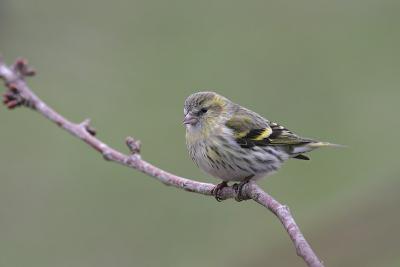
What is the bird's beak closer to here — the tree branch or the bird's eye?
the bird's eye

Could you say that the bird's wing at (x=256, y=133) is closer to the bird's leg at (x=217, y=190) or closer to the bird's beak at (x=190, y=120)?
the bird's beak at (x=190, y=120)

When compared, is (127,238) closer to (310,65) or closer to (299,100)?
(299,100)

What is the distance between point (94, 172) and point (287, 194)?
5.52 feet

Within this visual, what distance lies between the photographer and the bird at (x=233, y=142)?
3451 millimetres

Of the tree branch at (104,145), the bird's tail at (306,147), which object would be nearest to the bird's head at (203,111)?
the bird's tail at (306,147)

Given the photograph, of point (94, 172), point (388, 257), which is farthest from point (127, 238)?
point (388, 257)

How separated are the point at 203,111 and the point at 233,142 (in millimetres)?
311

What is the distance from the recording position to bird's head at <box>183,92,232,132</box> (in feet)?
12.3

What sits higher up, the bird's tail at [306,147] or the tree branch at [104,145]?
the bird's tail at [306,147]

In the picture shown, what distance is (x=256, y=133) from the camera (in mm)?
3742

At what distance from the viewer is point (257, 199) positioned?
254 cm

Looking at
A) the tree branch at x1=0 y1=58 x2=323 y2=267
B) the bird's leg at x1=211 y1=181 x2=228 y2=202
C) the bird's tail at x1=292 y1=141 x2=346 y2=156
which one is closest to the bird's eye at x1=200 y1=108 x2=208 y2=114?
the bird's tail at x1=292 y1=141 x2=346 y2=156

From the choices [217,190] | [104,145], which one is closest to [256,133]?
[217,190]

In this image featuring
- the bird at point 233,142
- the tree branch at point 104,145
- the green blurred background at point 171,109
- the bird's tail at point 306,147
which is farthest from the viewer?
the green blurred background at point 171,109
